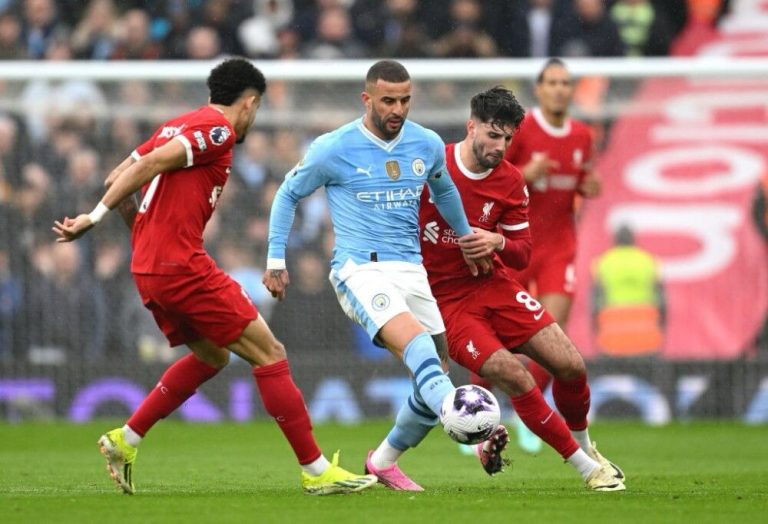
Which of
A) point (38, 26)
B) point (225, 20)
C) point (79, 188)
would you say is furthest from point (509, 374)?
point (38, 26)

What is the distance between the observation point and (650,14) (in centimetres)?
1914

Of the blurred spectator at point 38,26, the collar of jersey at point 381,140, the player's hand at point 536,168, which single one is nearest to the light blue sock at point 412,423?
the collar of jersey at point 381,140

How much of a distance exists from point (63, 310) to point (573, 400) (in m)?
8.54

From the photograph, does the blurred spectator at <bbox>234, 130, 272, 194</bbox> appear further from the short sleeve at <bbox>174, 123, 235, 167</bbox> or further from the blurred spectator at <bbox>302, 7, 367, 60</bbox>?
the short sleeve at <bbox>174, 123, 235, 167</bbox>

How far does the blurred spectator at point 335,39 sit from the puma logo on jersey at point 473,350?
1015 centimetres

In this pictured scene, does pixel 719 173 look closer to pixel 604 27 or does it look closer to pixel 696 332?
pixel 696 332

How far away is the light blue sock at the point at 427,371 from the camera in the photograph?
26.4ft

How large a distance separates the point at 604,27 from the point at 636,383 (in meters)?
4.88

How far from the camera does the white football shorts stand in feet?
27.7

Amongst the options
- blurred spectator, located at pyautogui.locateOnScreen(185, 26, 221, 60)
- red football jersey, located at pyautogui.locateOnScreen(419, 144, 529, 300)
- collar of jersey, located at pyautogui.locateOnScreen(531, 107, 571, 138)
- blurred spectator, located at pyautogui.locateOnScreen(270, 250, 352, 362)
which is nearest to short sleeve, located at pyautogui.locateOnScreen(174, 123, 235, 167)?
red football jersey, located at pyautogui.locateOnScreen(419, 144, 529, 300)

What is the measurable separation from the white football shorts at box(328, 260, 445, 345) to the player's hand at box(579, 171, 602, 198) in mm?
3444

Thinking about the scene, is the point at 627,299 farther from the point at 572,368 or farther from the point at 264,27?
the point at 572,368

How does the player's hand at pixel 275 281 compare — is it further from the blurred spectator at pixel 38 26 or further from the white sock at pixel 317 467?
the blurred spectator at pixel 38 26

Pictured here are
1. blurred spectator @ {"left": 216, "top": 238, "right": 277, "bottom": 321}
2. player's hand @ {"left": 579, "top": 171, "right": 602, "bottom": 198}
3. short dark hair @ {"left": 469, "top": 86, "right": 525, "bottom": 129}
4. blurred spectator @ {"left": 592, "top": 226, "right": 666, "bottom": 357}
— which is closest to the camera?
short dark hair @ {"left": 469, "top": 86, "right": 525, "bottom": 129}
